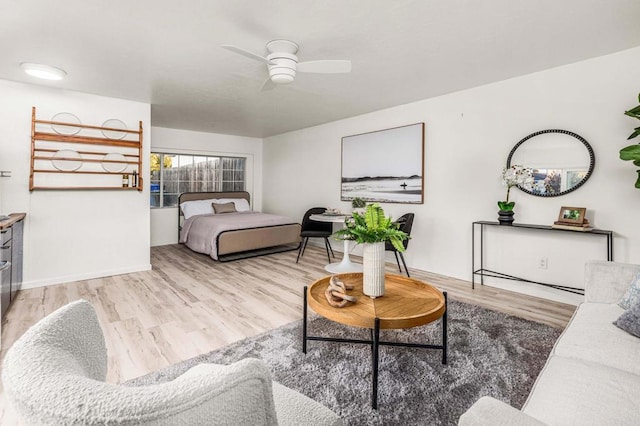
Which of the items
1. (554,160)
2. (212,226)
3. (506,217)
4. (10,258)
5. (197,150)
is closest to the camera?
(10,258)

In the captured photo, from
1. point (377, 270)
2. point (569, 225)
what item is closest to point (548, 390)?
point (377, 270)

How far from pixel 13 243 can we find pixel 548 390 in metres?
4.33

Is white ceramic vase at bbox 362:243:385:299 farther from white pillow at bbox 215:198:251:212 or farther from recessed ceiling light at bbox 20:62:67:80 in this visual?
white pillow at bbox 215:198:251:212

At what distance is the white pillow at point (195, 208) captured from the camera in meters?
6.35

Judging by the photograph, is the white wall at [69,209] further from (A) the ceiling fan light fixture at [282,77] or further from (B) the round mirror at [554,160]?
(B) the round mirror at [554,160]

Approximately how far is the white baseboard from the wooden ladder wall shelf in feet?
3.56

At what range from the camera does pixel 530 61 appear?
315 centimetres

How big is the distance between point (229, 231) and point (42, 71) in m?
2.82

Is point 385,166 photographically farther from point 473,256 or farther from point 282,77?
point 282,77

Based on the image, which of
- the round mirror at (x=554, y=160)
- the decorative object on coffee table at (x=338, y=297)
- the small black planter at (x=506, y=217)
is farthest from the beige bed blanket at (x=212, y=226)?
the round mirror at (x=554, y=160)

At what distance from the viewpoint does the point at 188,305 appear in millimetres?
3279

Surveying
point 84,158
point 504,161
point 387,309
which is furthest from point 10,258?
point 504,161

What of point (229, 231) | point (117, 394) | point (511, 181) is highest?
point (511, 181)

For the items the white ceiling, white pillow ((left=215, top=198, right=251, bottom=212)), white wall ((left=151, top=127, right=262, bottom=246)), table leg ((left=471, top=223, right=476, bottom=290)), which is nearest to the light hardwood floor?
table leg ((left=471, top=223, right=476, bottom=290))
